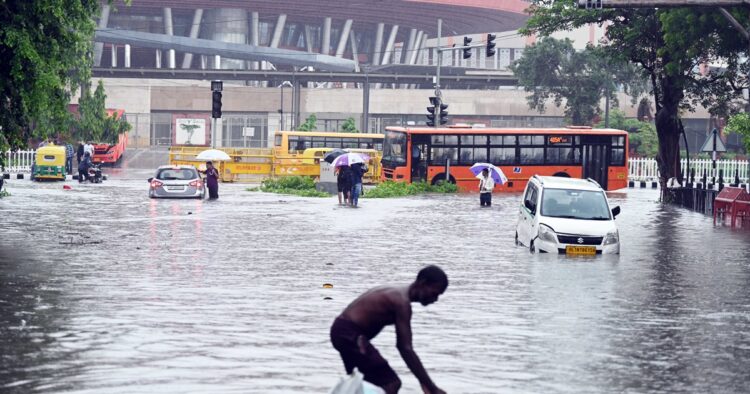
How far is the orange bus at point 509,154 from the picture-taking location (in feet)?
186

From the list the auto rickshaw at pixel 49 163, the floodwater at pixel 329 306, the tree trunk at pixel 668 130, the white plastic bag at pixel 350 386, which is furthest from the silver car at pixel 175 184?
the white plastic bag at pixel 350 386

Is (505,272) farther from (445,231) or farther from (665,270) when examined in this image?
(445,231)

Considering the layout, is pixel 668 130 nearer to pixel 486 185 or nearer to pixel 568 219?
pixel 486 185

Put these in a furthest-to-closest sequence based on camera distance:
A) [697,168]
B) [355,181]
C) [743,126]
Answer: [697,168]
[355,181]
[743,126]

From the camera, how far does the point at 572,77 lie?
9275 cm

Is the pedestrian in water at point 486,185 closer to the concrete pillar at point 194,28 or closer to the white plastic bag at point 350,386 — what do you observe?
the white plastic bag at point 350,386

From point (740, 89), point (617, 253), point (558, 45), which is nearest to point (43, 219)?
point (617, 253)

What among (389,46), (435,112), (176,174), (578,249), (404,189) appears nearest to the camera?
(578,249)

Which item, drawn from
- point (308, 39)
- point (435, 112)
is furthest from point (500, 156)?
point (308, 39)

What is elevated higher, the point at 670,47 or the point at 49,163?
the point at 670,47

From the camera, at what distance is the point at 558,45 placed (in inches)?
3659

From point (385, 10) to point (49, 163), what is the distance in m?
67.1

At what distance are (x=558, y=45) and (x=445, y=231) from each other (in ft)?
207

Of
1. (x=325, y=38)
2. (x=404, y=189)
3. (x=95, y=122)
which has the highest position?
(x=325, y=38)
